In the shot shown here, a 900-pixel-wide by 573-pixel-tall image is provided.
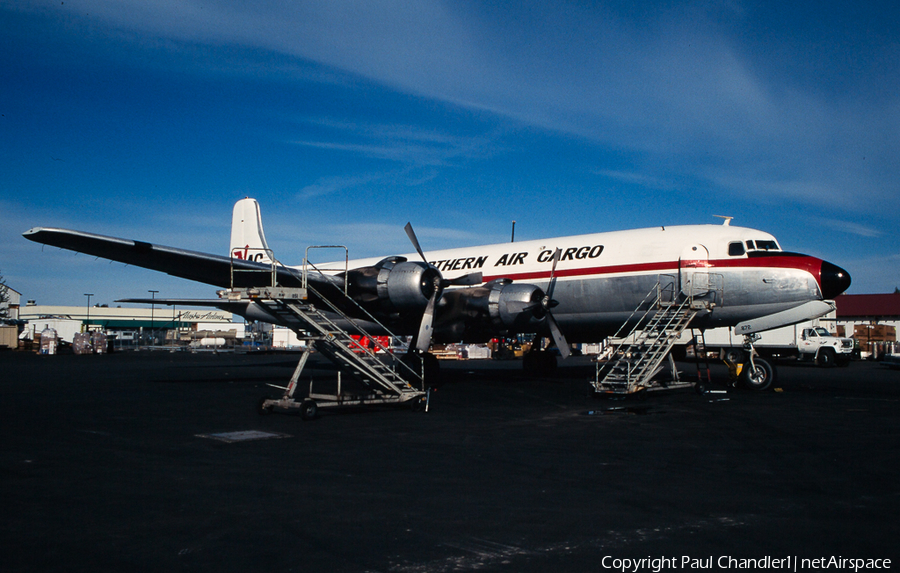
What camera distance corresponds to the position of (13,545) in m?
4.86

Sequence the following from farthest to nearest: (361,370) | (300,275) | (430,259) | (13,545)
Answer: (430,259) → (300,275) → (361,370) → (13,545)

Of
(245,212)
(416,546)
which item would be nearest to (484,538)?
(416,546)

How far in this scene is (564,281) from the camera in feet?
65.5

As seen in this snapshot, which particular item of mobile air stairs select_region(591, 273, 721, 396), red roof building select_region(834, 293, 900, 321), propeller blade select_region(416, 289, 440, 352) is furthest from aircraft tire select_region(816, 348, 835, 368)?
red roof building select_region(834, 293, 900, 321)

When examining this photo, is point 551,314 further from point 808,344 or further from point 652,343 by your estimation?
point 808,344

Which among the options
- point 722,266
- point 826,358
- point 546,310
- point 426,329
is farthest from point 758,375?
point 826,358

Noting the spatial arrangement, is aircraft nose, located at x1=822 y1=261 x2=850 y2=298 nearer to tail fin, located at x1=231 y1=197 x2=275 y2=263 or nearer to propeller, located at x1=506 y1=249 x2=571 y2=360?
propeller, located at x1=506 y1=249 x2=571 y2=360

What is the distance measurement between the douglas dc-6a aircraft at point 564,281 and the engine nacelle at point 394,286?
0.10ft

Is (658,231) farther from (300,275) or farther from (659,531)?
(659,531)

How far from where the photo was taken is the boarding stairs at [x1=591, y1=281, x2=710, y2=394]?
1603 cm

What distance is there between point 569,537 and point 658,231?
50.9ft

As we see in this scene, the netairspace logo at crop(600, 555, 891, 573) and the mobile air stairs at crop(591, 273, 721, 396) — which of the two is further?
the mobile air stairs at crop(591, 273, 721, 396)

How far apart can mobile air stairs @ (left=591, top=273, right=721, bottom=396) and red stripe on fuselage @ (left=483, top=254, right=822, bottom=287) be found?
1.33 feet

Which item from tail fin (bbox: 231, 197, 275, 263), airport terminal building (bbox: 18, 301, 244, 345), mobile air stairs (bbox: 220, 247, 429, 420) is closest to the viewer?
mobile air stairs (bbox: 220, 247, 429, 420)
